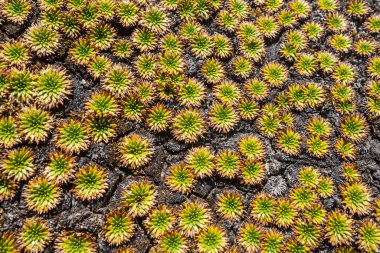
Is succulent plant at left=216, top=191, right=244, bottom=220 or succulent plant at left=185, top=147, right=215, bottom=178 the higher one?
succulent plant at left=185, top=147, right=215, bottom=178

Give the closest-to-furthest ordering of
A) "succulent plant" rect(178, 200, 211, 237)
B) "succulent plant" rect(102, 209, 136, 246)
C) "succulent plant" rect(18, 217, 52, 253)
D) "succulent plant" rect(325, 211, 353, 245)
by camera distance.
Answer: "succulent plant" rect(18, 217, 52, 253) < "succulent plant" rect(102, 209, 136, 246) < "succulent plant" rect(178, 200, 211, 237) < "succulent plant" rect(325, 211, 353, 245)

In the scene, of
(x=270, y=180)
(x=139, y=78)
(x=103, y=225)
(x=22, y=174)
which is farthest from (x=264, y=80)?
(x=22, y=174)

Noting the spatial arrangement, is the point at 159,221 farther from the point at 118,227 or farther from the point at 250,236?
the point at 250,236

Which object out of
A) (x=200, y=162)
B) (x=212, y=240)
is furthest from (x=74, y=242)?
(x=200, y=162)

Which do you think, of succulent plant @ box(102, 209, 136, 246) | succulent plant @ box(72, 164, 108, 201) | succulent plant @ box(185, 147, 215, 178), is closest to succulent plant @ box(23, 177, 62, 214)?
succulent plant @ box(72, 164, 108, 201)

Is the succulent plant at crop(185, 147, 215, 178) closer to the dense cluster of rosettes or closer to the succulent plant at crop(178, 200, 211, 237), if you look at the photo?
the dense cluster of rosettes

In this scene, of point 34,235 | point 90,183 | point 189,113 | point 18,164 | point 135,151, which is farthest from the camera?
point 189,113

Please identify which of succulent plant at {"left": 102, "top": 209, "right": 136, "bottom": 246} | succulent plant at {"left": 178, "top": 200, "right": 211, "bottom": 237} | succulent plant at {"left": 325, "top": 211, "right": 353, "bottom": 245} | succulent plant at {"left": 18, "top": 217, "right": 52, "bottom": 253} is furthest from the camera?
succulent plant at {"left": 325, "top": 211, "right": 353, "bottom": 245}

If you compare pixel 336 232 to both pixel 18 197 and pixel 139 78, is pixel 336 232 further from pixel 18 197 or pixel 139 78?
pixel 18 197
